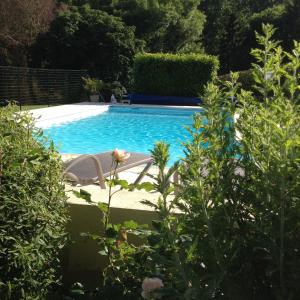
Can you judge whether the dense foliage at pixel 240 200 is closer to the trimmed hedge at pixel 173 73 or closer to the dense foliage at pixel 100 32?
the trimmed hedge at pixel 173 73

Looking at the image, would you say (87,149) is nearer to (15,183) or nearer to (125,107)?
(125,107)

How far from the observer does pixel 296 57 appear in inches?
56.0

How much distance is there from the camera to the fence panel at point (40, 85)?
18.1 metres

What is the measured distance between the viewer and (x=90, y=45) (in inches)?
973

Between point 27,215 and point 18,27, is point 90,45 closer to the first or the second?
point 18,27

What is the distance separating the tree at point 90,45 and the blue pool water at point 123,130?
5450mm

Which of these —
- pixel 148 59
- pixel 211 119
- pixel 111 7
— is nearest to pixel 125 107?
pixel 148 59

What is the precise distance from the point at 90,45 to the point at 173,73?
219 inches

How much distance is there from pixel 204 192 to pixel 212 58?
68.1 ft

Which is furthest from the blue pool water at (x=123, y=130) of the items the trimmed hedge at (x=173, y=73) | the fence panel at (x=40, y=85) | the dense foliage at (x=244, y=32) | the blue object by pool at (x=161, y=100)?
the dense foliage at (x=244, y=32)

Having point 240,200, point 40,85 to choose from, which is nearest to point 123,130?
point 40,85

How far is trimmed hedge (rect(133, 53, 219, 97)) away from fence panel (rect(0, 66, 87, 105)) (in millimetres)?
3069

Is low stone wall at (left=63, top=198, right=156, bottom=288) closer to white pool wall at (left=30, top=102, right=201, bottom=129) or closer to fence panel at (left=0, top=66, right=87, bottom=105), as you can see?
white pool wall at (left=30, top=102, right=201, bottom=129)

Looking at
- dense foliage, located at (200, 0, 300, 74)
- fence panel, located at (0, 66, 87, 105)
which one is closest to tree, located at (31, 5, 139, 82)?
fence panel, located at (0, 66, 87, 105)
